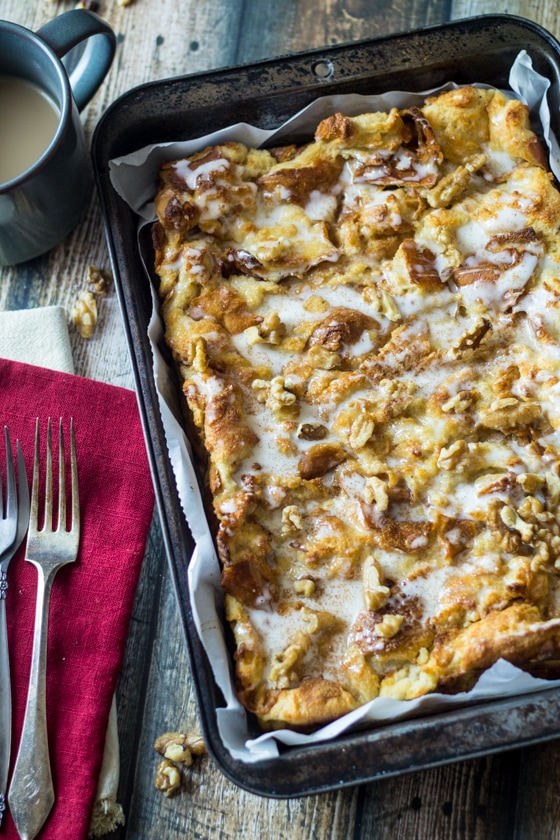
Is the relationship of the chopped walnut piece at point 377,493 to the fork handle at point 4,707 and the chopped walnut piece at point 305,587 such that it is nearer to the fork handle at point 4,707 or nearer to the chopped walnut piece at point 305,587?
the chopped walnut piece at point 305,587

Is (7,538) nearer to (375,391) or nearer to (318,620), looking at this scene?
(318,620)

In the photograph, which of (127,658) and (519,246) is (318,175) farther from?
(127,658)

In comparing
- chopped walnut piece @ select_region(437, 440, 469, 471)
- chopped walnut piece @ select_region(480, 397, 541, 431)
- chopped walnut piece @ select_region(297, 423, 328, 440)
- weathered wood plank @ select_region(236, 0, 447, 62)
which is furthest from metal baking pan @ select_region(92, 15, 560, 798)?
chopped walnut piece @ select_region(480, 397, 541, 431)

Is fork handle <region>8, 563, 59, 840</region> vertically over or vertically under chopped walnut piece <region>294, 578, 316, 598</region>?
under

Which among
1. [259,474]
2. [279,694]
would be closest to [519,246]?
Result: [259,474]

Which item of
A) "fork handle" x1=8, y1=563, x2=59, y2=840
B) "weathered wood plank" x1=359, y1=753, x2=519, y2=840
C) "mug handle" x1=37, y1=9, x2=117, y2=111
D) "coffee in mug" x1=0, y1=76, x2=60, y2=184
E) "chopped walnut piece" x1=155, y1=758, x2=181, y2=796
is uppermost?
"mug handle" x1=37, y1=9, x2=117, y2=111

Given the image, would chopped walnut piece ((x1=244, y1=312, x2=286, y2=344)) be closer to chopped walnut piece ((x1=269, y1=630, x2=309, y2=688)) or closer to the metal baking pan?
the metal baking pan

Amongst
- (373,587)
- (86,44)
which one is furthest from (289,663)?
(86,44)

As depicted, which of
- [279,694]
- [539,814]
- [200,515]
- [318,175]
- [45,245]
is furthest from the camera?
[45,245]
